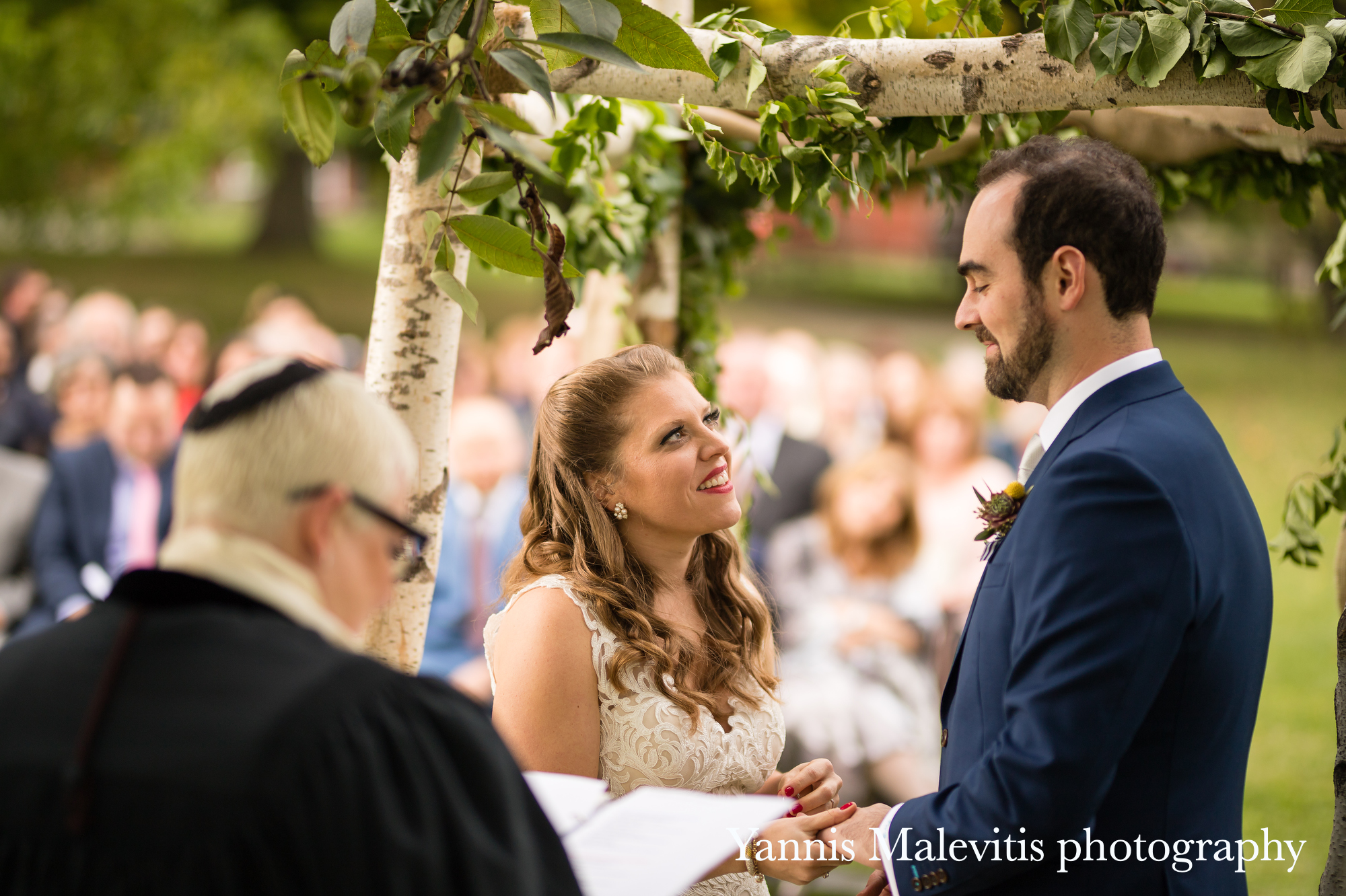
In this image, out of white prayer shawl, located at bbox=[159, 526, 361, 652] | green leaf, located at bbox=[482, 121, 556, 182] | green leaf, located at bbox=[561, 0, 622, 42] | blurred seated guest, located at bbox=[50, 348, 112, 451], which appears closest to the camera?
white prayer shawl, located at bbox=[159, 526, 361, 652]

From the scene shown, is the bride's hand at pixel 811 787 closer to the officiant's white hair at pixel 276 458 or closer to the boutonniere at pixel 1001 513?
the boutonniere at pixel 1001 513

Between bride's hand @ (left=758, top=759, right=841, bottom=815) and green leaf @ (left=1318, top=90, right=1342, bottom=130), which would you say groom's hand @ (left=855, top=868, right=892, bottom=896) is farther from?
green leaf @ (left=1318, top=90, right=1342, bottom=130)

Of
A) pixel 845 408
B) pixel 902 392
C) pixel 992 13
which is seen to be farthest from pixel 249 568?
pixel 845 408

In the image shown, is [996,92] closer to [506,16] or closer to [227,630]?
[506,16]

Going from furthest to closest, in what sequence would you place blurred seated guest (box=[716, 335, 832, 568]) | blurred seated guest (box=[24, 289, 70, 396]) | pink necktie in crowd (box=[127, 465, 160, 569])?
blurred seated guest (box=[24, 289, 70, 396]), blurred seated guest (box=[716, 335, 832, 568]), pink necktie in crowd (box=[127, 465, 160, 569])

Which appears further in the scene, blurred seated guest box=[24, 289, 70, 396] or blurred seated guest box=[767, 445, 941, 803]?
blurred seated guest box=[24, 289, 70, 396]

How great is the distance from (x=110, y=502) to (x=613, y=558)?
4.24m

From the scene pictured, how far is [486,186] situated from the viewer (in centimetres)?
198

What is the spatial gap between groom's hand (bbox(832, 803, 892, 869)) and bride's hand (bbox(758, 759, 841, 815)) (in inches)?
8.0

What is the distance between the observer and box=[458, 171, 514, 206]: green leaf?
6.49ft

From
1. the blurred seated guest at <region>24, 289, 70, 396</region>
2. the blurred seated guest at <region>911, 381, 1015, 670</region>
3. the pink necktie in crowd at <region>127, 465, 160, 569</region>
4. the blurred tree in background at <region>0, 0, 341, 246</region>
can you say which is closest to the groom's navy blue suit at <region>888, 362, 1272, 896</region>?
the blurred seated guest at <region>911, 381, 1015, 670</region>

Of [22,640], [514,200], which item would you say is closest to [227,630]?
[22,640]

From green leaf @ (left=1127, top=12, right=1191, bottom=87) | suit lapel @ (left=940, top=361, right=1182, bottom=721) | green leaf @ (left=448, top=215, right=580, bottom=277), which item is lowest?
suit lapel @ (left=940, top=361, right=1182, bottom=721)

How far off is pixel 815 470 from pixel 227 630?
5235 millimetres
